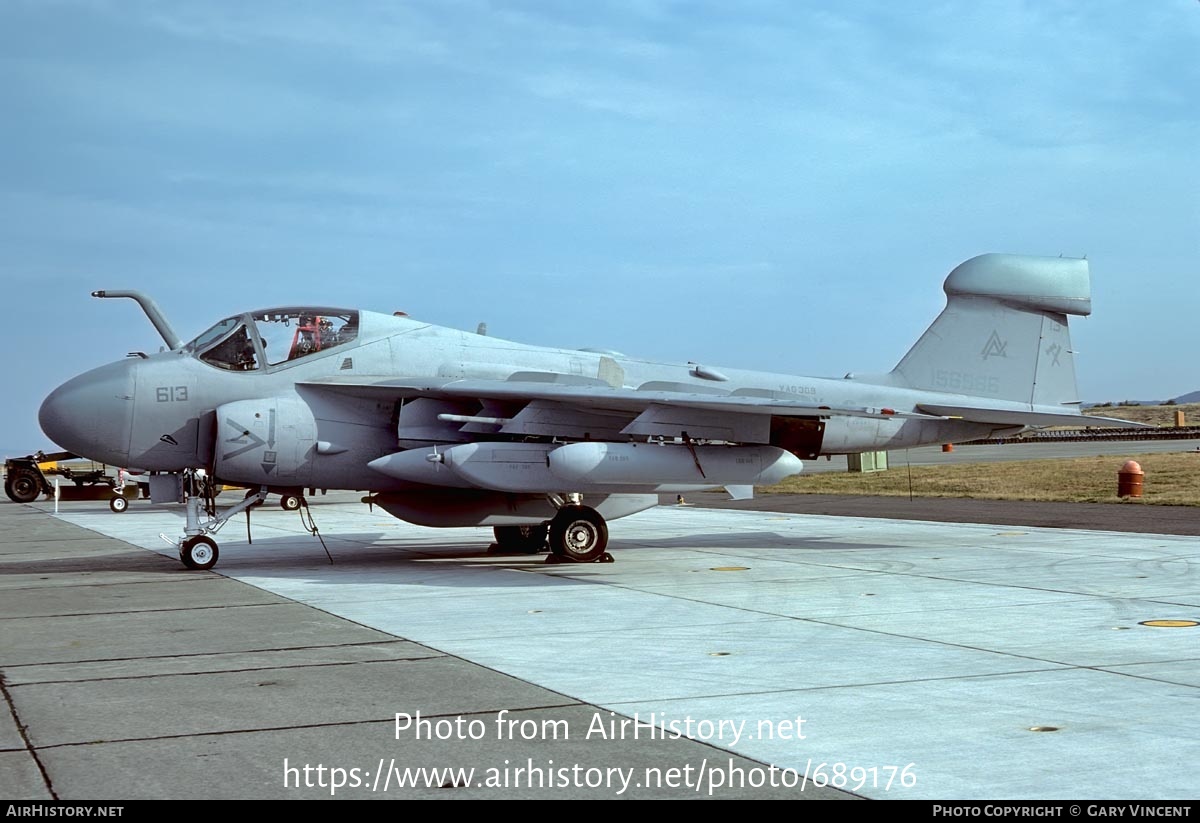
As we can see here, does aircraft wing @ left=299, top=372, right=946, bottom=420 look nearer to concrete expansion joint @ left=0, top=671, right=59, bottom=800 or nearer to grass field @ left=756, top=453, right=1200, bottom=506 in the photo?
concrete expansion joint @ left=0, top=671, right=59, bottom=800

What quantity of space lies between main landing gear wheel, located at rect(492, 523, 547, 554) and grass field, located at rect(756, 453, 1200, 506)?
12.3 metres

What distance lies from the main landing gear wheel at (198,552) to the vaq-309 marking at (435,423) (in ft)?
0.09

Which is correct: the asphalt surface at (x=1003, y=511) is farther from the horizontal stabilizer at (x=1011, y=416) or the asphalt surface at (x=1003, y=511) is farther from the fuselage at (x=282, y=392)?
the fuselage at (x=282, y=392)

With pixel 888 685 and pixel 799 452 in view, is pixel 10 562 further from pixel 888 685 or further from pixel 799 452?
pixel 888 685

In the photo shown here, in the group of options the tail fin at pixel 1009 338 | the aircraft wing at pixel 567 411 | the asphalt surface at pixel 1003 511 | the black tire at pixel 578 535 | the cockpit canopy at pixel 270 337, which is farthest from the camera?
the asphalt surface at pixel 1003 511

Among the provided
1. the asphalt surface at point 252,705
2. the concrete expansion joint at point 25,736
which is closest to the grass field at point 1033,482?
the asphalt surface at point 252,705

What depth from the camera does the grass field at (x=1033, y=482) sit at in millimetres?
24605

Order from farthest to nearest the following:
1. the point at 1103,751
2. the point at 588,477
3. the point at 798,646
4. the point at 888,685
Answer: the point at 588,477
the point at 798,646
the point at 888,685
the point at 1103,751

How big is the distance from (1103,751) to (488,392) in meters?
9.17

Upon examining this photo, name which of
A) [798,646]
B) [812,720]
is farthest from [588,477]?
[812,720]

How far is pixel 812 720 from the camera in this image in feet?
19.2

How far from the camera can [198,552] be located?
14000mm

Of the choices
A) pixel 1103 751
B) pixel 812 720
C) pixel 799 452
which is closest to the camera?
pixel 1103 751

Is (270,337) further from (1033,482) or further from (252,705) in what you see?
(1033,482)
